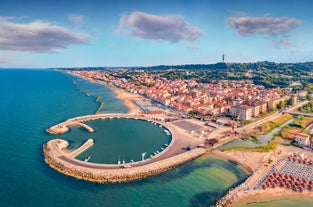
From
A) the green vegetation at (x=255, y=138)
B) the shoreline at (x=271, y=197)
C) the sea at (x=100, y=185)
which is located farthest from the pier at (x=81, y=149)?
the green vegetation at (x=255, y=138)

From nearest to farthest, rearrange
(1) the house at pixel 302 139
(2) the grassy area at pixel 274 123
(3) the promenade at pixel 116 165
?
(3) the promenade at pixel 116 165
(1) the house at pixel 302 139
(2) the grassy area at pixel 274 123

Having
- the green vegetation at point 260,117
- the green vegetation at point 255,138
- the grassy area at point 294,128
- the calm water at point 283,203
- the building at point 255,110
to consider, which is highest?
the building at point 255,110

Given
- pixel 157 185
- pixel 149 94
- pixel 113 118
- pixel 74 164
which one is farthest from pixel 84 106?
pixel 157 185

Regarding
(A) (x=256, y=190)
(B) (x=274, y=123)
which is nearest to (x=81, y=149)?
(A) (x=256, y=190)

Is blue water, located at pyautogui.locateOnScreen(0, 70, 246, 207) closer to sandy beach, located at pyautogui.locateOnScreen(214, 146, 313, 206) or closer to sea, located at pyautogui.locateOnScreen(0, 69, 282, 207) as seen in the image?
sea, located at pyautogui.locateOnScreen(0, 69, 282, 207)

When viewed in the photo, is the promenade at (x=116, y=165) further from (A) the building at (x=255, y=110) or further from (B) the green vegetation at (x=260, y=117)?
(A) the building at (x=255, y=110)

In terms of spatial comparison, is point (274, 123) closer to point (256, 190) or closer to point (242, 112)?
point (242, 112)

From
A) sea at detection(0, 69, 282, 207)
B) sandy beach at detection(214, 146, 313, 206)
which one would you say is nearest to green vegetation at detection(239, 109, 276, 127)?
sandy beach at detection(214, 146, 313, 206)

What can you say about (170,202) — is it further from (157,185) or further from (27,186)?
(27,186)
